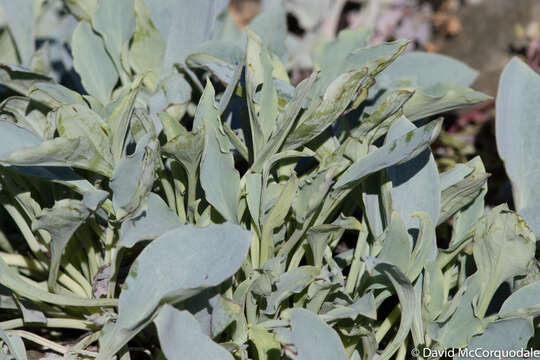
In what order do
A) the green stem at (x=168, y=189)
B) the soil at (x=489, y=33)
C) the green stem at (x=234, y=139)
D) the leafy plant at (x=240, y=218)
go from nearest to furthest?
the leafy plant at (x=240, y=218)
the green stem at (x=234, y=139)
the green stem at (x=168, y=189)
the soil at (x=489, y=33)

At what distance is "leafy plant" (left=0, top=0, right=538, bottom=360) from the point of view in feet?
2.70

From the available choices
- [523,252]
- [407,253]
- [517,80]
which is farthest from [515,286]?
[517,80]

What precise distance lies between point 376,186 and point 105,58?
1.92 ft

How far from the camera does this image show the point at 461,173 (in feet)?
3.38

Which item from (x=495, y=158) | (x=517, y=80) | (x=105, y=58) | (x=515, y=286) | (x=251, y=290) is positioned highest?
(x=105, y=58)

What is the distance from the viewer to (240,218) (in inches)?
38.6

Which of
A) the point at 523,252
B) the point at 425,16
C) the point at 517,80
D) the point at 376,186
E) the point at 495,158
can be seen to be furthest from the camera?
the point at 425,16

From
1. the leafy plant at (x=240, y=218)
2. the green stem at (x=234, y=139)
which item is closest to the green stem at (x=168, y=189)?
the leafy plant at (x=240, y=218)

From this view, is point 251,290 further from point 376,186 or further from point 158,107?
point 158,107

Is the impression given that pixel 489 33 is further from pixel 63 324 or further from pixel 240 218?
pixel 63 324

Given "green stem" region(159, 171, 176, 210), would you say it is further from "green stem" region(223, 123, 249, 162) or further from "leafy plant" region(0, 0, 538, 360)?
"green stem" region(223, 123, 249, 162)

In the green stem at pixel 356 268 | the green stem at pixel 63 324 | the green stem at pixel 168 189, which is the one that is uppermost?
the green stem at pixel 168 189

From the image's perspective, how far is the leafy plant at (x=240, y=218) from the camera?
0.82 metres

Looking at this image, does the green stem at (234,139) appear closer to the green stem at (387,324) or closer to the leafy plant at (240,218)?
the leafy plant at (240,218)
